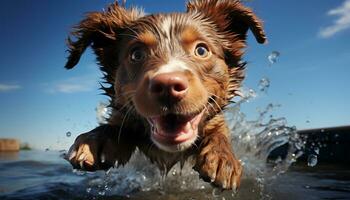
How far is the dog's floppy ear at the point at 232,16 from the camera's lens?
4.47 meters

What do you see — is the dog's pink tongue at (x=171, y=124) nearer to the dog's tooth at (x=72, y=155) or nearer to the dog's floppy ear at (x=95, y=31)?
the dog's tooth at (x=72, y=155)

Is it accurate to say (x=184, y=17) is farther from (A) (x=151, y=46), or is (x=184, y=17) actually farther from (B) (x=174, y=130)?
(B) (x=174, y=130)

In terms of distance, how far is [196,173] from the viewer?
5.10 metres

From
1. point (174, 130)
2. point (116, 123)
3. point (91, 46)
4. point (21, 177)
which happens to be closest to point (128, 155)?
point (116, 123)

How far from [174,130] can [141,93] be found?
0.39 metres

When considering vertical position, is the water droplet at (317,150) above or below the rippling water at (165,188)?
above

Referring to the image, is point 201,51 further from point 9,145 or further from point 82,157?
point 9,145

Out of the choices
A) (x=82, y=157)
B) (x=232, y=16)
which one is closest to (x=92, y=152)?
(x=82, y=157)

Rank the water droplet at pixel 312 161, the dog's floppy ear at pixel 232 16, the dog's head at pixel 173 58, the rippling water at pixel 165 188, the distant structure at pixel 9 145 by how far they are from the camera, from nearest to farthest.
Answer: the dog's head at pixel 173 58
the rippling water at pixel 165 188
the dog's floppy ear at pixel 232 16
the water droplet at pixel 312 161
the distant structure at pixel 9 145

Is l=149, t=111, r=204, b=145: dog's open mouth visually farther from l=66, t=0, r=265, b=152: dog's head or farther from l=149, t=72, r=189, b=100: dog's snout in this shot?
l=149, t=72, r=189, b=100: dog's snout

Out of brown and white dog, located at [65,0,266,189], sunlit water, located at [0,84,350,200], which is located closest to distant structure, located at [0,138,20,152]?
sunlit water, located at [0,84,350,200]

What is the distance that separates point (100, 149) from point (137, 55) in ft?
2.87

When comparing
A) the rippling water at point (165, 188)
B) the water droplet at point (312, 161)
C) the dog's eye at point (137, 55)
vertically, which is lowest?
the rippling water at point (165, 188)

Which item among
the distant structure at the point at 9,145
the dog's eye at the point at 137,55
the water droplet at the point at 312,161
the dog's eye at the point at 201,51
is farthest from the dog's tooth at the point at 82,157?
the distant structure at the point at 9,145
